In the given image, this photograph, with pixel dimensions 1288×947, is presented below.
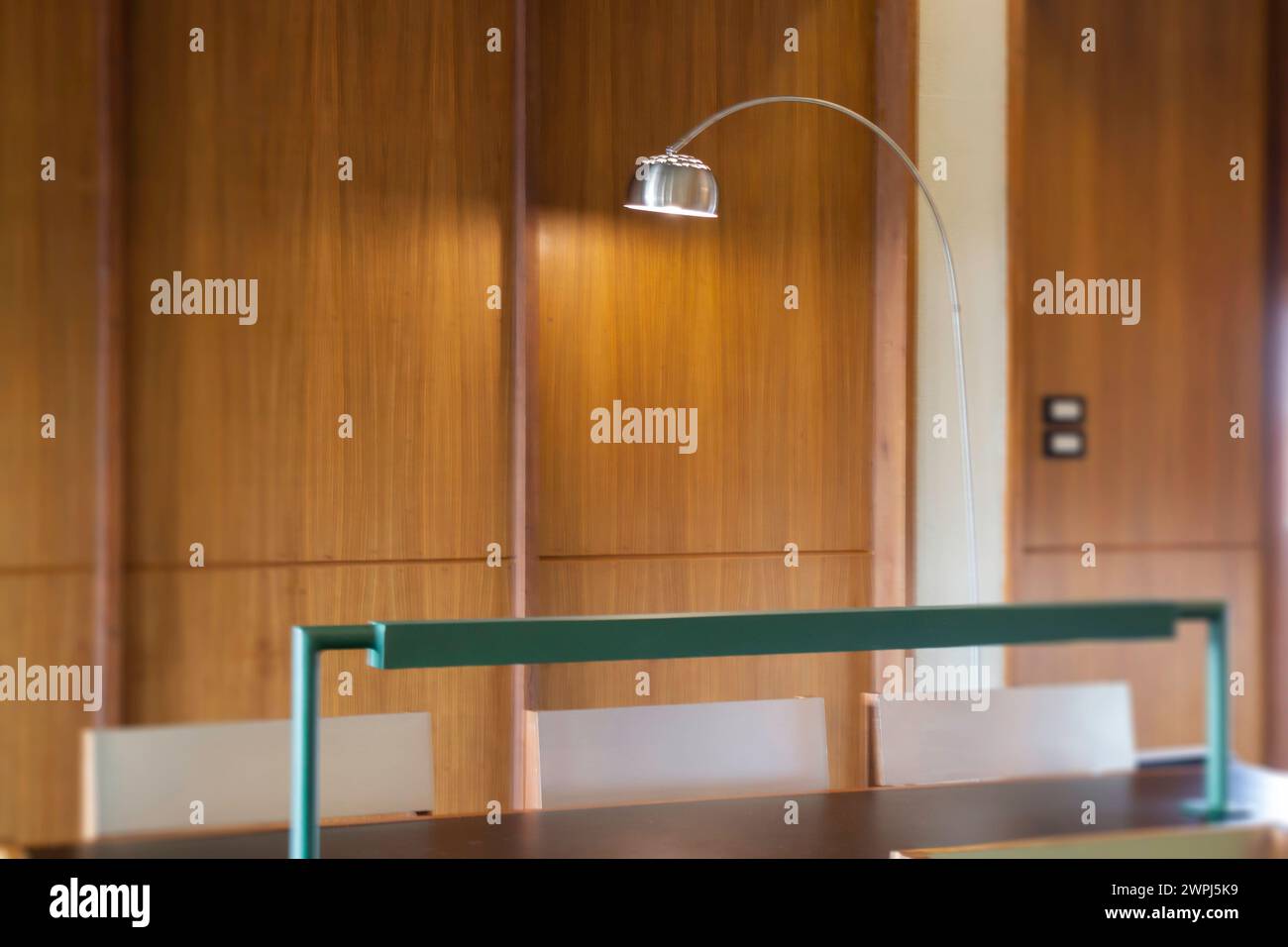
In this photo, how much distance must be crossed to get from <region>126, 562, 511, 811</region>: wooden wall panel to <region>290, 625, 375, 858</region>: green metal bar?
2916 mm

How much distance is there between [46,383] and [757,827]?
8.38 feet

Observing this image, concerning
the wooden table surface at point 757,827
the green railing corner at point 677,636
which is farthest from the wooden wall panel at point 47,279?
the green railing corner at point 677,636

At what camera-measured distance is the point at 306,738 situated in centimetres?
83

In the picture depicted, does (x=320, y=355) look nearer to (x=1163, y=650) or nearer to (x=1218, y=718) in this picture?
(x=1218, y=718)

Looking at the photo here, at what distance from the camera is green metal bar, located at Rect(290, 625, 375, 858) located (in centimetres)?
83

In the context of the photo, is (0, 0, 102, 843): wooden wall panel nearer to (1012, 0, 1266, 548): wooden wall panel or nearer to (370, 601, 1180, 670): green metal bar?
(370, 601, 1180, 670): green metal bar

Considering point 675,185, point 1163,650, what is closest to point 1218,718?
point 675,185

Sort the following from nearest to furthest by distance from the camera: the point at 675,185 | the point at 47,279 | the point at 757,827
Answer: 1. the point at 757,827
2. the point at 675,185
3. the point at 47,279

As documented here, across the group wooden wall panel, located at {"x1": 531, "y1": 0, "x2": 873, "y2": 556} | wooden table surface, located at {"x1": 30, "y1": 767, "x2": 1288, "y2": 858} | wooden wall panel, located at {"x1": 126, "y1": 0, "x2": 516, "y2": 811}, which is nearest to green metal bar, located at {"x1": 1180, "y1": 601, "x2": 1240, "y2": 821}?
wooden table surface, located at {"x1": 30, "y1": 767, "x2": 1288, "y2": 858}

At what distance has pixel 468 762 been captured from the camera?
156 inches

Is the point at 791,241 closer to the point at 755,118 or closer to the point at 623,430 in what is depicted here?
the point at 755,118

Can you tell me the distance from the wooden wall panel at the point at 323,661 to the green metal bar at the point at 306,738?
9.57ft

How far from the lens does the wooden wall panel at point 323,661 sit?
3613 millimetres
